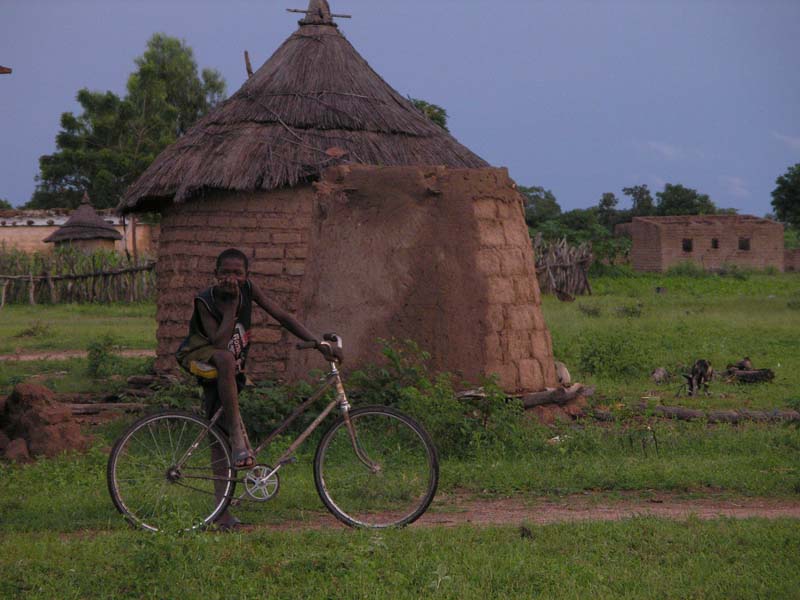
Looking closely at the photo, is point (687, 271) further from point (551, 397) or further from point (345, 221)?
point (345, 221)

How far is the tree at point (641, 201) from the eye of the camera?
48062 millimetres

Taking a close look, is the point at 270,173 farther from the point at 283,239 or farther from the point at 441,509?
the point at 441,509

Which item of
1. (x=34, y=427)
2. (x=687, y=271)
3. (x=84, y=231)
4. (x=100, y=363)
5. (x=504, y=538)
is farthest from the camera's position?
(x=687, y=271)

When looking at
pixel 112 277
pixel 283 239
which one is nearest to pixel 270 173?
pixel 283 239

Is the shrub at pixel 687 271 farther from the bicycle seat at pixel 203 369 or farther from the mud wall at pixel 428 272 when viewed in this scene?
the bicycle seat at pixel 203 369

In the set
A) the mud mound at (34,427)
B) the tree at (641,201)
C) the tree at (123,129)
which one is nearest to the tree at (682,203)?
the tree at (641,201)

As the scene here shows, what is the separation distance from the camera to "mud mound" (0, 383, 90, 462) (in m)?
6.98

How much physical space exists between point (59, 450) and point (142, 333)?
395 inches

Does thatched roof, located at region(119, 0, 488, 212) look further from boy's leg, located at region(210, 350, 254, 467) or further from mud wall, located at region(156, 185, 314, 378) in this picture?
boy's leg, located at region(210, 350, 254, 467)

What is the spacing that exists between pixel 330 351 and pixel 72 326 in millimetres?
14434

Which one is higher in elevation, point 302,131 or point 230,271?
point 302,131

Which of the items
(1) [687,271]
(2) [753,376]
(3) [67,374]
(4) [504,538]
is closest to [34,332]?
(3) [67,374]

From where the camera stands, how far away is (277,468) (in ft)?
16.3

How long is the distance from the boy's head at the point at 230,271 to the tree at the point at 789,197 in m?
36.2
